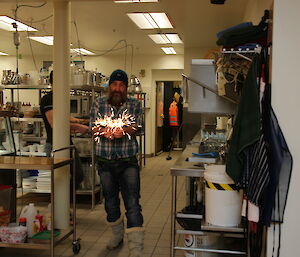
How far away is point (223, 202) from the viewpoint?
2502 millimetres

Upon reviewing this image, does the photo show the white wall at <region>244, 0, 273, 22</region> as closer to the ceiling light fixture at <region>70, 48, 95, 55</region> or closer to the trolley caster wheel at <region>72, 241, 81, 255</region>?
the trolley caster wheel at <region>72, 241, 81, 255</region>

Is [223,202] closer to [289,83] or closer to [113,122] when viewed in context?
[289,83]

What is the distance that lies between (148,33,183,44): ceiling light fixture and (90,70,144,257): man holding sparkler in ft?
13.8

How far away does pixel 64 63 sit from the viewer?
12.8ft

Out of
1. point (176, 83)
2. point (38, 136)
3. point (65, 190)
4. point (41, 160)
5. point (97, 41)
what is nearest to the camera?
point (41, 160)

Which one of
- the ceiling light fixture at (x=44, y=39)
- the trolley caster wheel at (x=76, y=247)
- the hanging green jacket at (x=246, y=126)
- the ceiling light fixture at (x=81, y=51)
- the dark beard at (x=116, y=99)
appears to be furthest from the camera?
the ceiling light fixture at (x=81, y=51)

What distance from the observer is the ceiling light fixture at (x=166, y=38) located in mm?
7426

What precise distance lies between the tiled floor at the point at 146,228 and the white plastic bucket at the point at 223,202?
1165mm

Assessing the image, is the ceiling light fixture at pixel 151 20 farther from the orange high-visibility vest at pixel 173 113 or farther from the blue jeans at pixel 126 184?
the orange high-visibility vest at pixel 173 113

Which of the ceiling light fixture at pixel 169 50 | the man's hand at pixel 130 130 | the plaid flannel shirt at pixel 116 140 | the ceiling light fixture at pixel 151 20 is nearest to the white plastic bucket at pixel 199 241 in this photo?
the plaid flannel shirt at pixel 116 140

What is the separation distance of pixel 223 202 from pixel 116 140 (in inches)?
46.2

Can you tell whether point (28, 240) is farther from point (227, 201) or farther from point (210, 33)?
point (210, 33)

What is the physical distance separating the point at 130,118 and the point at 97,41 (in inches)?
211

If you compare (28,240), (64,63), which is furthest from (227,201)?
(64,63)
